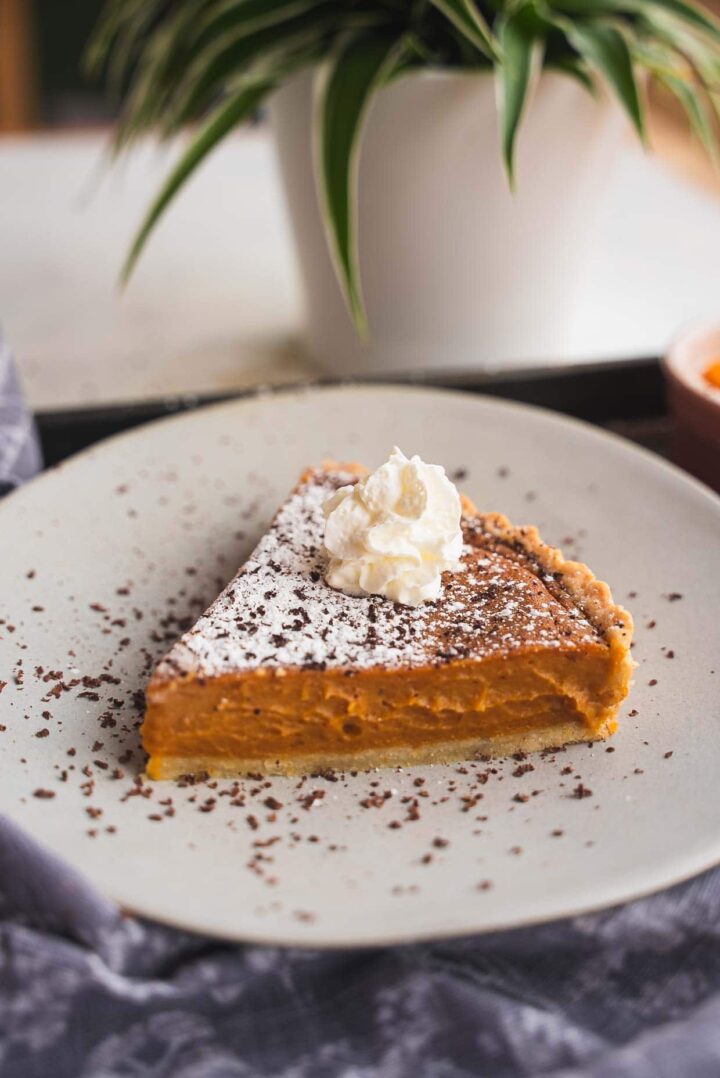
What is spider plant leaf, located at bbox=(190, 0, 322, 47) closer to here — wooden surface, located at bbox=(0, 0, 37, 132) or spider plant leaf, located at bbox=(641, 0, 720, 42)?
spider plant leaf, located at bbox=(641, 0, 720, 42)

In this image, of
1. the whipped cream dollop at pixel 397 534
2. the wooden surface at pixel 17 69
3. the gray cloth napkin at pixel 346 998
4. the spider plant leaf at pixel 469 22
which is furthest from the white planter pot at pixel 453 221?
the wooden surface at pixel 17 69

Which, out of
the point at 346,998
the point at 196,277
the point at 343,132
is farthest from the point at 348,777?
the point at 196,277

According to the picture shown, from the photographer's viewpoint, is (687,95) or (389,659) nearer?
(389,659)

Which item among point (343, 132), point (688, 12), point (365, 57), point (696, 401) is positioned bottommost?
point (696, 401)

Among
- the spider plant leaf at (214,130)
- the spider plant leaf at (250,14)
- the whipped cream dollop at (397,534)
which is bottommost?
the whipped cream dollop at (397,534)

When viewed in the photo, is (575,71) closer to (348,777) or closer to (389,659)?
(389,659)

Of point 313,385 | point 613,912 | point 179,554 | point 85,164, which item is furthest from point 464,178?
point 85,164

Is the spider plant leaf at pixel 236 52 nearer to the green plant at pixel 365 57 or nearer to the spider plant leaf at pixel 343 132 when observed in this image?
the green plant at pixel 365 57

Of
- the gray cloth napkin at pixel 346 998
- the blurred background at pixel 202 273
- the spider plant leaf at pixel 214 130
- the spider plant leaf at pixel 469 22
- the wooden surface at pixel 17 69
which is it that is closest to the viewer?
the gray cloth napkin at pixel 346 998
